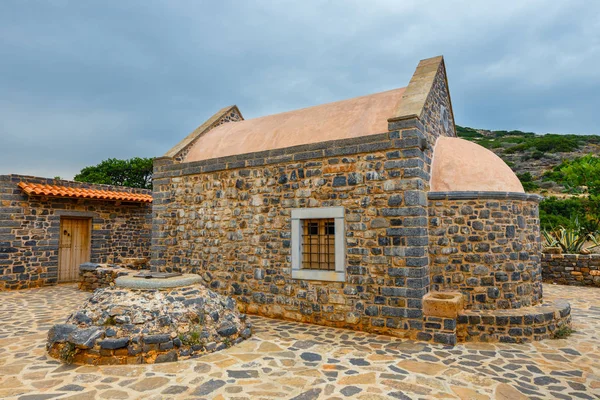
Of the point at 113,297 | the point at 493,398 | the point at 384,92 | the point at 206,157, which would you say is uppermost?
the point at 384,92

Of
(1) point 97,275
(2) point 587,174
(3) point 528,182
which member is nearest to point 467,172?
(1) point 97,275

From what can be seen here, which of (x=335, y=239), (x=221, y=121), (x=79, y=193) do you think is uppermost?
(x=221, y=121)

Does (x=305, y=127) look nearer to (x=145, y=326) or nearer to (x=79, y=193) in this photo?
(x=145, y=326)

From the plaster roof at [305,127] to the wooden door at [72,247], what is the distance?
6166 mm

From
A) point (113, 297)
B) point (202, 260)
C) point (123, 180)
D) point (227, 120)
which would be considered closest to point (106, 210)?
point (227, 120)

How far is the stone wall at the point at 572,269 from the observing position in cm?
1115

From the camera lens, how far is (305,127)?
7.84 meters

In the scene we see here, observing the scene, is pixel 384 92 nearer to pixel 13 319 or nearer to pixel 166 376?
pixel 166 376

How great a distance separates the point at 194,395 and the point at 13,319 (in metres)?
5.59

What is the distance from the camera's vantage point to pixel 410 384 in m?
4.16

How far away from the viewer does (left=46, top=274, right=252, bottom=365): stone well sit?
4.83 metres

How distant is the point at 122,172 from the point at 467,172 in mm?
27737

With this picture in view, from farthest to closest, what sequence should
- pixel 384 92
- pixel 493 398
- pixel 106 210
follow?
pixel 106 210 → pixel 384 92 → pixel 493 398

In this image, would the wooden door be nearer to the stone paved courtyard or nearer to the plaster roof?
the plaster roof
